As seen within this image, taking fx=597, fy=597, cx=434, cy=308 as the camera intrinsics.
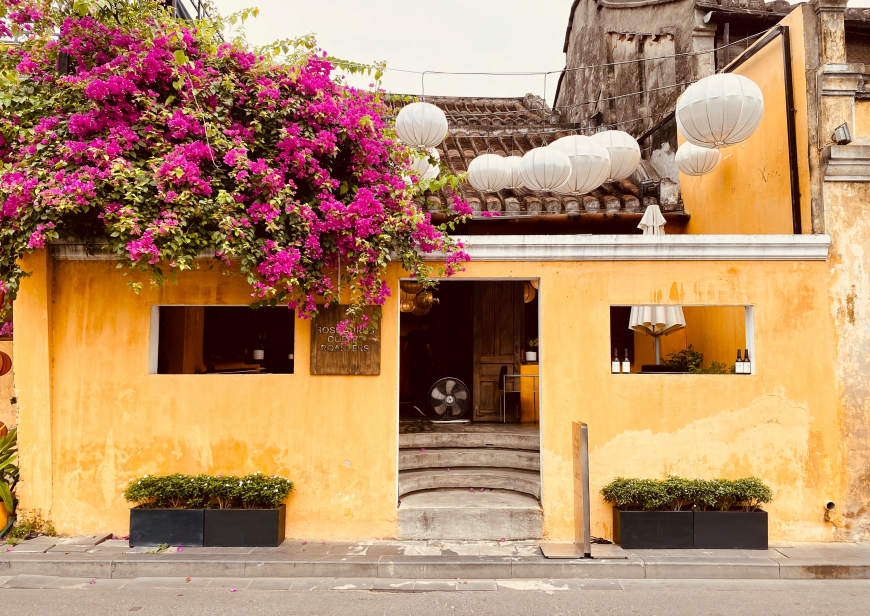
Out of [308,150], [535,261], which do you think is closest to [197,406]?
[308,150]

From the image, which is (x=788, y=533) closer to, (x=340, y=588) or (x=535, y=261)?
(x=535, y=261)

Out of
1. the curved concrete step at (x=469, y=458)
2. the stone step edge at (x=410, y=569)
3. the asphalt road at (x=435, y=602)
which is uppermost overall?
the curved concrete step at (x=469, y=458)

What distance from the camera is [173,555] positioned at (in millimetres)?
6125

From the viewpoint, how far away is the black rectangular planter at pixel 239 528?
6.38 m

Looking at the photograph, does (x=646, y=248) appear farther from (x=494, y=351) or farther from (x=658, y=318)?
(x=494, y=351)

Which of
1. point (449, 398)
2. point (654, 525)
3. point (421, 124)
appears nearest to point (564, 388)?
point (654, 525)

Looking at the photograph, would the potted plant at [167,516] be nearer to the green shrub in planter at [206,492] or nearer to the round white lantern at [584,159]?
the green shrub in planter at [206,492]

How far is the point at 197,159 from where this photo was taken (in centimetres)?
593

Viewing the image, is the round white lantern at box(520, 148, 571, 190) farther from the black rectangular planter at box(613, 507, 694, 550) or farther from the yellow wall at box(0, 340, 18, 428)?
the yellow wall at box(0, 340, 18, 428)

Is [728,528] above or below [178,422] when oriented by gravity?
below

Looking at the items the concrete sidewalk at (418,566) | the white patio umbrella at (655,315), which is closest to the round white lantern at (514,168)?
the white patio umbrella at (655,315)

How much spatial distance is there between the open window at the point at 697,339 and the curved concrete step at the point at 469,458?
187cm

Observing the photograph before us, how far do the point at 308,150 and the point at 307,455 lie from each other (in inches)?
132

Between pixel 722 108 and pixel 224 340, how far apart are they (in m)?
9.50
